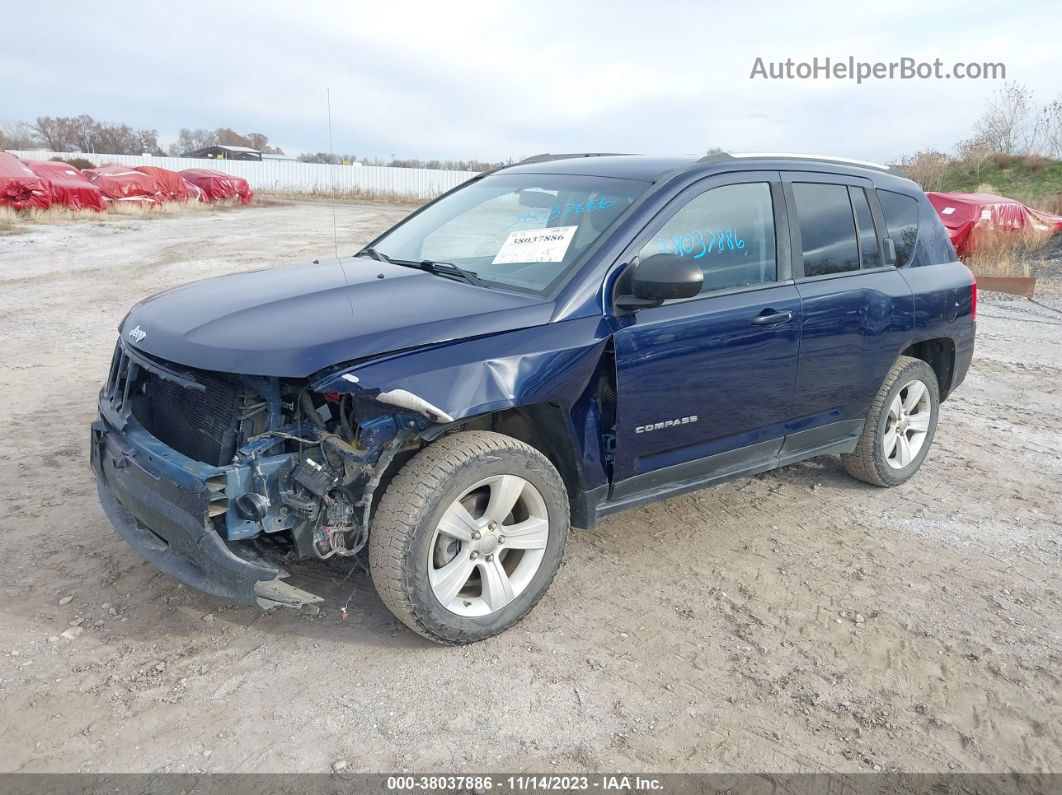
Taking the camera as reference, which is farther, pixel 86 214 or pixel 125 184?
pixel 125 184

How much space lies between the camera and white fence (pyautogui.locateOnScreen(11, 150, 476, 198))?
47031 millimetres

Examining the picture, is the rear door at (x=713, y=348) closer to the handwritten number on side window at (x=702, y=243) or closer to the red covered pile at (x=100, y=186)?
the handwritten number on side window at (x=702, y=243)

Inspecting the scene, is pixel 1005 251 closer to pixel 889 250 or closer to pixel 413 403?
pixel 889 250

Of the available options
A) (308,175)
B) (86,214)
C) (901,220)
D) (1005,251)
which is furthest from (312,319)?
(308,175)

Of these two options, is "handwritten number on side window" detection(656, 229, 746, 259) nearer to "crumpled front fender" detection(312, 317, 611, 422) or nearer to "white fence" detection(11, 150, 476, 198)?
"crumpled front fender" detection(312, 317, 611, 422)

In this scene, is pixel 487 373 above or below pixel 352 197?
below

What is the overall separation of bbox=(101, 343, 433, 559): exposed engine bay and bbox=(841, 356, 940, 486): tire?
3003mm

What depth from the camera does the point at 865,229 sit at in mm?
4562

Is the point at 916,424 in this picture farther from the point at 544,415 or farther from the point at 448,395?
the point at 448,395

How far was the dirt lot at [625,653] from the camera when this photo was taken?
8.91 ft

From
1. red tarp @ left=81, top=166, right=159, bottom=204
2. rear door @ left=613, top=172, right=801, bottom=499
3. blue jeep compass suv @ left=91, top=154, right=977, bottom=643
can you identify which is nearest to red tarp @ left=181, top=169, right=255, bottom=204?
red tarp @ left=81, top=166, right=159, bottom=204

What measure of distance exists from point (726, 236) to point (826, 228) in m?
0.79

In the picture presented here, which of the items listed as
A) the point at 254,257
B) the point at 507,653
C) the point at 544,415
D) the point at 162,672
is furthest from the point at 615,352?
the point at 254,257

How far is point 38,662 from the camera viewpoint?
304 centimetres
